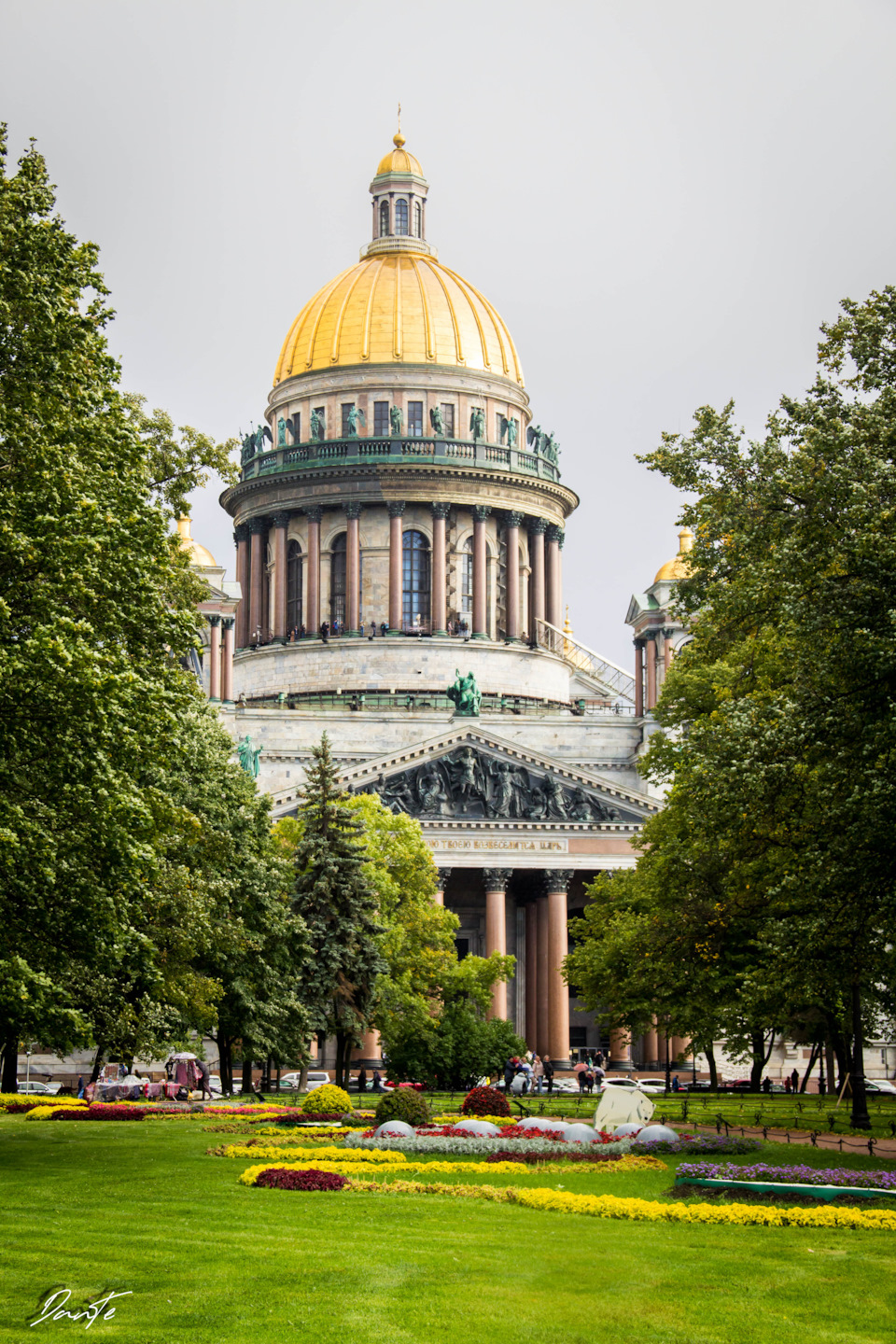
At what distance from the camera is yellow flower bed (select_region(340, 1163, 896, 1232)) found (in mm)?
21641

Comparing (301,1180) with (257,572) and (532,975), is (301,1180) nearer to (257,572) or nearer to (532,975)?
(532,975)

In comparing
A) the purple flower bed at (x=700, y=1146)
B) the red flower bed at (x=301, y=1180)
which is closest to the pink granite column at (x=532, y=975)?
the purple flower bed at (x=700, y=1146)

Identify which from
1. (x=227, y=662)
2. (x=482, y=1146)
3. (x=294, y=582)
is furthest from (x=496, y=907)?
(x=482, y=1146)

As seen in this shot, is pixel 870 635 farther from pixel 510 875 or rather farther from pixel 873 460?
pixel 510 875

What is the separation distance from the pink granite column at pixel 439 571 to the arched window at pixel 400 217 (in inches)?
778

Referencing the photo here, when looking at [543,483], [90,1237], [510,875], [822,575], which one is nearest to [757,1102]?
[822,575]

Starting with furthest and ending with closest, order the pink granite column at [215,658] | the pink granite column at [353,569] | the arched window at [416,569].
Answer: the arched window at [416,569]
the pink granite column at [353,569]
the pink granite column at [215,658]

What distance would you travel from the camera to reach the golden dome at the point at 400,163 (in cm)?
11381

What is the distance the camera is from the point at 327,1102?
128ft

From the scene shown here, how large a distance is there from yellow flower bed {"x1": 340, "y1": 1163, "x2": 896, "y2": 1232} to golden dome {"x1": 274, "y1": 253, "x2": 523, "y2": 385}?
273 ft

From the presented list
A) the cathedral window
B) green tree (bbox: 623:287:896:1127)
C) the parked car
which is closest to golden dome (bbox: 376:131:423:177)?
the cathedral window

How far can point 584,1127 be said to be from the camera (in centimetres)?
3167

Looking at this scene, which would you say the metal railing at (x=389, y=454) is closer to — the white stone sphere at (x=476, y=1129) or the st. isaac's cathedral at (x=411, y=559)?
the st. isaac's cathedral at (x=411, y=559)

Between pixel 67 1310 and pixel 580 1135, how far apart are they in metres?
16.6
